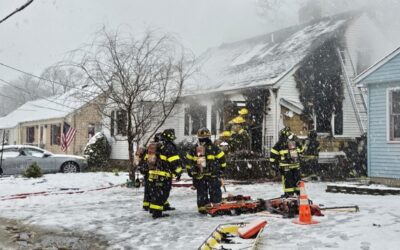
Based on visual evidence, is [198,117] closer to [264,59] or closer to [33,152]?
[264,59]

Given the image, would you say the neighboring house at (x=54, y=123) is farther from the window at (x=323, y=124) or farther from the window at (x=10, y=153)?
the window at (x=323, y=124)

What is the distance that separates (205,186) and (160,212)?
938 millimetres

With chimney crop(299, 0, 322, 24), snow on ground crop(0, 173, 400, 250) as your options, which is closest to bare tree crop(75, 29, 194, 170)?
snow on ground crop(0, 173, 400, 250)

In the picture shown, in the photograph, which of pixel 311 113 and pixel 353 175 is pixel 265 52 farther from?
pixel 353 175

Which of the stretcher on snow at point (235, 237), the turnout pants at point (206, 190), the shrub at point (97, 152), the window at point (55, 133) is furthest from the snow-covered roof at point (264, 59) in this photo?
the stretcher on snow at point (235, 237)

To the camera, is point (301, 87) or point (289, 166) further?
point (301, 87)

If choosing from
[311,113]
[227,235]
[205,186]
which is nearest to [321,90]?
[311,113]

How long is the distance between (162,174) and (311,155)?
859 cm

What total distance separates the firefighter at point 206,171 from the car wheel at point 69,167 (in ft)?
38.4

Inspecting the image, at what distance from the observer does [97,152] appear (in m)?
23.8

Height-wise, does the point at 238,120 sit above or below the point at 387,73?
below

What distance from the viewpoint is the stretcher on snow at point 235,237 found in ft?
20.7

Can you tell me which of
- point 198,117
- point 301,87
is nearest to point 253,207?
point 301,87

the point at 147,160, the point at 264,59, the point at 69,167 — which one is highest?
the point at 264,59
